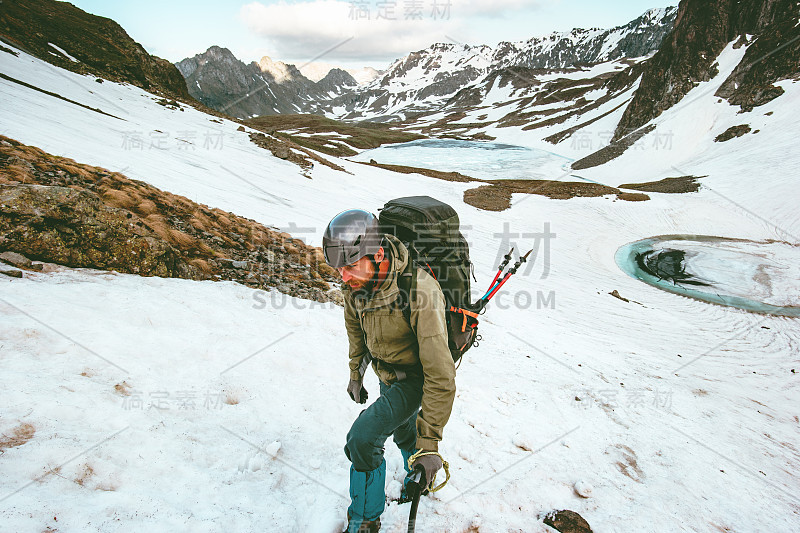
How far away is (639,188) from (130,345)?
4637 centimetres

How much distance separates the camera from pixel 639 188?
38688 mm

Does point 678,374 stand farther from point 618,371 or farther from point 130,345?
→ point 130,345

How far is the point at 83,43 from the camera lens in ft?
107

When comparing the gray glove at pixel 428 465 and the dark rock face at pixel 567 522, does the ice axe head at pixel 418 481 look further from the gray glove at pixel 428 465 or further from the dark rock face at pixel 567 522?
the dark rock face at pixel 567 522

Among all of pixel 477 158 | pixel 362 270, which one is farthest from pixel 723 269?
pixel 477 158

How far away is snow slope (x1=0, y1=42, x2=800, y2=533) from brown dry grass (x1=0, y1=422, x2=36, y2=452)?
62 millimetres

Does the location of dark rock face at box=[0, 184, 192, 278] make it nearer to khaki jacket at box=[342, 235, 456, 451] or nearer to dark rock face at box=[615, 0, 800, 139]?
khaki jacket at box=[342, 235, 456, 451]

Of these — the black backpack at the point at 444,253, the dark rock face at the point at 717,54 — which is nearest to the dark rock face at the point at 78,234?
the black backpack at the point at 444,253

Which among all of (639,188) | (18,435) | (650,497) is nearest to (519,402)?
(650,497)

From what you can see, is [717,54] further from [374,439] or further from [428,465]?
[374,439]

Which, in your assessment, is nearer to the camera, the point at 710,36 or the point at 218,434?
the point at 218,434

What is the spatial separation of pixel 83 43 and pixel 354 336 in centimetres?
4614

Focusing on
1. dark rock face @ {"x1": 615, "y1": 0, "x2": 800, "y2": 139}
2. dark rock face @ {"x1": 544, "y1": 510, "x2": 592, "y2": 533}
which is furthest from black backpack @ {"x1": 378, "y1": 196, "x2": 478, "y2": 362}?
dark rock face @ {"x1": 615, "y1": 0, "x2": 800, "y2": 139}

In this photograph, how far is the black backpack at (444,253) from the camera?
3379 mm
